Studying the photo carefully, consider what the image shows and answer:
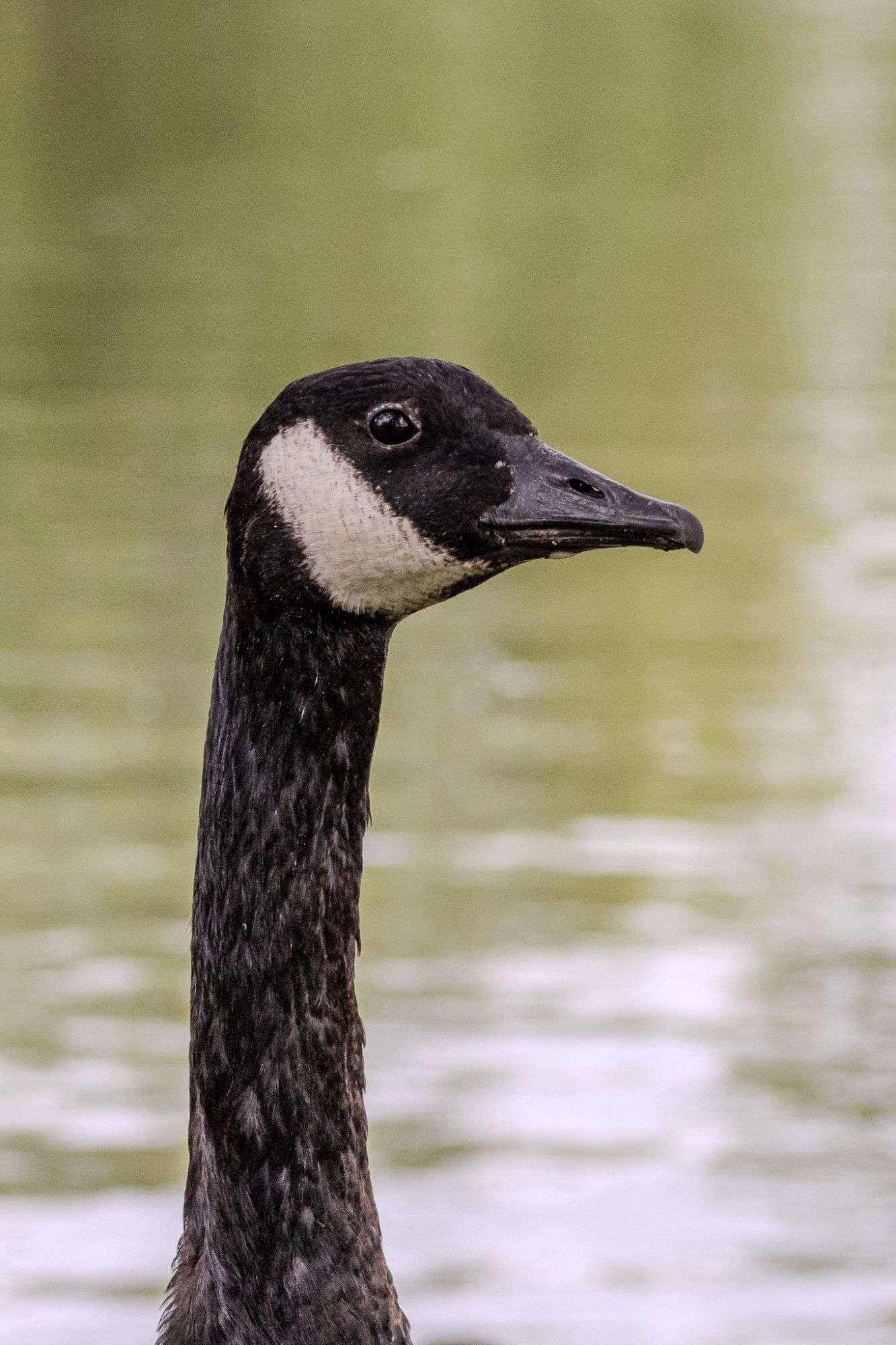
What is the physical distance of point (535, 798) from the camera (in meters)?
9.29

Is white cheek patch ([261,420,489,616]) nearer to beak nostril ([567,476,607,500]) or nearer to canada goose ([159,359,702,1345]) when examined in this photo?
canada goose ([159,359,702,1345])

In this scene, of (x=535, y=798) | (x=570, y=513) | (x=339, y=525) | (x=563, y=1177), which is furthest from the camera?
(x=535, y=798)

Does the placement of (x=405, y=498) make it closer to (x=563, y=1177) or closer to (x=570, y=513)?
(x=570, y=513)

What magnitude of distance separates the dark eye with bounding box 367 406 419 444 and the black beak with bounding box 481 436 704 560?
15cm

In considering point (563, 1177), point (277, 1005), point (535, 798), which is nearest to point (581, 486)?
point (277, 1005)

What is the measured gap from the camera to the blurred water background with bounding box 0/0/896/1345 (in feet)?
21.4

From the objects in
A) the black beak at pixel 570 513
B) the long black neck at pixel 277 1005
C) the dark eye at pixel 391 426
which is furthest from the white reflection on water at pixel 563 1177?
the dark eye at pixel 391 426

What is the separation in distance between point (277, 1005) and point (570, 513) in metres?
0.83

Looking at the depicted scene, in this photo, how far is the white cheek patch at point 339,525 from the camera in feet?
11.0

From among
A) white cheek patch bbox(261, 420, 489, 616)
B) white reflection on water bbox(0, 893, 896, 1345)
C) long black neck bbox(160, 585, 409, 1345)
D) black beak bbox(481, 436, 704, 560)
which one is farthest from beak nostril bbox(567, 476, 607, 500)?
white reflection on water bbox(0, 893, 896, 1345)

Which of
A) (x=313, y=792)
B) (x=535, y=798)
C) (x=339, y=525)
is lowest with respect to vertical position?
(x=313, y=792)

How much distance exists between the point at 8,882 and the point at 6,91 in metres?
28.0

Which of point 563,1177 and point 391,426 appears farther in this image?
point 563,1177

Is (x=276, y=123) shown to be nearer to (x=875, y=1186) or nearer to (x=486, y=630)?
(x=486, y=630)
